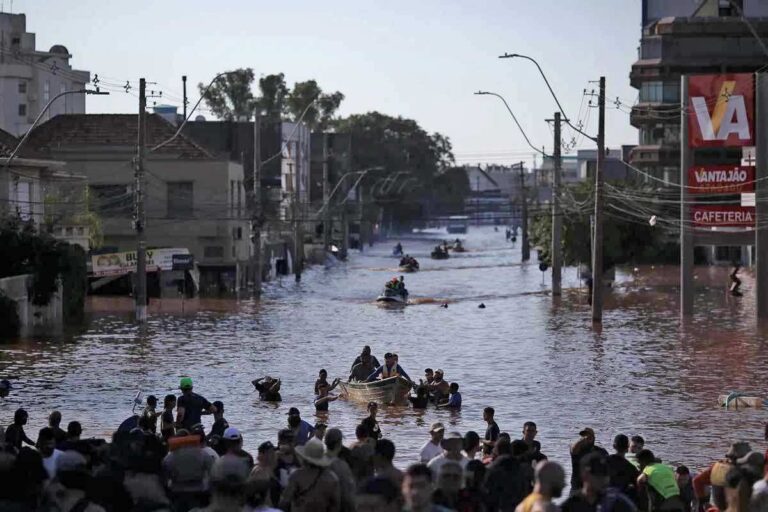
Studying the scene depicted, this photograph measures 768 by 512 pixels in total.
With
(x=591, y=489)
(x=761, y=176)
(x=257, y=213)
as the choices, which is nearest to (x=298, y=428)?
(x=591, y=489)

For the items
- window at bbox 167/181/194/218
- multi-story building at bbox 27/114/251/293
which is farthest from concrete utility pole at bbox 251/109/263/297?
window at bbox 167/181/194/218

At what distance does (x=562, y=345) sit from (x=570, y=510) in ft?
114

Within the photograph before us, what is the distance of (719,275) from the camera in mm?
85125

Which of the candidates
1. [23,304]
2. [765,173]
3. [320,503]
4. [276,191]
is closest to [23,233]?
[23,304]

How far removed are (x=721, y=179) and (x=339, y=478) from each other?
139ft

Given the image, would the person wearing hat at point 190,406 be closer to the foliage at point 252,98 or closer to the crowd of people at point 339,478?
the crowd of people at point 339,478

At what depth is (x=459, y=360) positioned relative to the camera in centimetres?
4122

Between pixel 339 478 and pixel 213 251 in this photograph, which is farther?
pixel 213 251

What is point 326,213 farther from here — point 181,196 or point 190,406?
point 190,406

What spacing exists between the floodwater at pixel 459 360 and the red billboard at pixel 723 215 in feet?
11.3

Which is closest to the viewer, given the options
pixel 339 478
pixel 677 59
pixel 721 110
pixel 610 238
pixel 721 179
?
pixel 339 478

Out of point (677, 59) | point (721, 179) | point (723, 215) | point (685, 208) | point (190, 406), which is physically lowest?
point (190, 406)

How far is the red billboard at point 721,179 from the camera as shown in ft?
171

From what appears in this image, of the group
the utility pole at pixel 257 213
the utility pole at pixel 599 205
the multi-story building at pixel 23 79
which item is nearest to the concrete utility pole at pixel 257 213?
the utility pole at pixel 257 213
